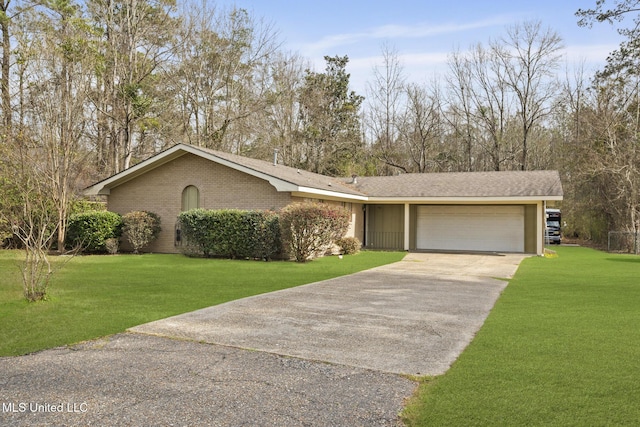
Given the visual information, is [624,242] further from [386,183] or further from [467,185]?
[386,183]

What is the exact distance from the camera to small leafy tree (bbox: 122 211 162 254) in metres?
19.4

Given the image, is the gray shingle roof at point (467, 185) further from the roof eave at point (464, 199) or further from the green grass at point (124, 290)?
the green grass at point (124, 290)

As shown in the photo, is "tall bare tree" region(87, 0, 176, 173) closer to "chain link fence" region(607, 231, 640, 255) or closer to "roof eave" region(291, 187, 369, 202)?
"roof eave" region(291, 187, 369, 202)

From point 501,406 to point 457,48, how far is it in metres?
40.7

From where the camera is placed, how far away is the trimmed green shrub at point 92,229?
19.2 m

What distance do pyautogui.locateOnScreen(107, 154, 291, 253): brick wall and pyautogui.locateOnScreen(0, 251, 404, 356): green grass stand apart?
2.57 meters

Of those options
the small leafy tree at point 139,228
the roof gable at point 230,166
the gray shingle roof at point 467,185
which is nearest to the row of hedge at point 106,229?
the small leafy tree at point 139,228

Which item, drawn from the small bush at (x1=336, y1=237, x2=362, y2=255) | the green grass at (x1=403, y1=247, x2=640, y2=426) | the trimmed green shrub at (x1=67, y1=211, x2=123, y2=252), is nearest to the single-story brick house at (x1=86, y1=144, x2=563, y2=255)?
the trimmed green shrub at (x1=67, y1=211, x2=123, y2=252)

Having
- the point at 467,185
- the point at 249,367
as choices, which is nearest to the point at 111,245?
the point at 467,185

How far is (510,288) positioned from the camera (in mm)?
11328

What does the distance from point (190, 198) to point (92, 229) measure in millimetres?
3673

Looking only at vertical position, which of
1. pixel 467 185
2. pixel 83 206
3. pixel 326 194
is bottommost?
pixel 83 206

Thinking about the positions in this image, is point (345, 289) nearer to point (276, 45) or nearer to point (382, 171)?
point (276, 45)

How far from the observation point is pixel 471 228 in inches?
939
